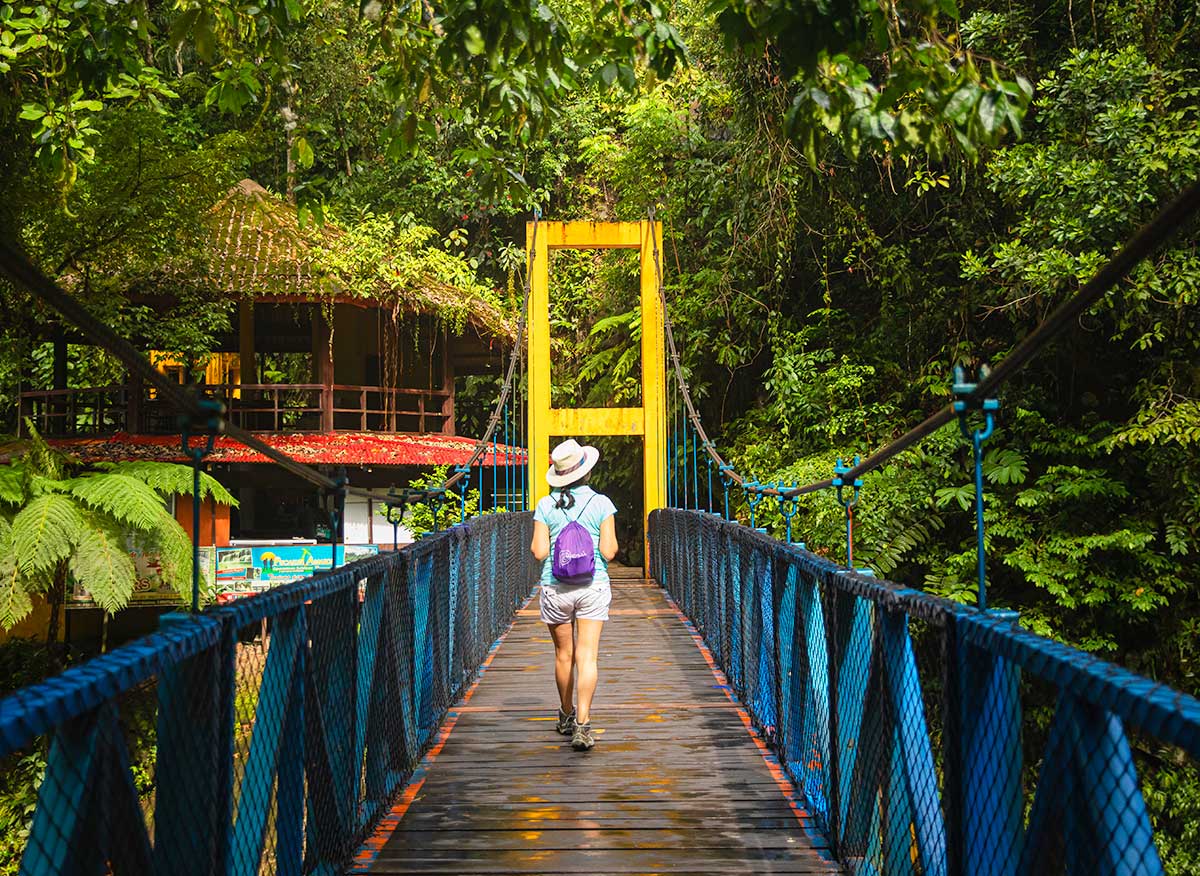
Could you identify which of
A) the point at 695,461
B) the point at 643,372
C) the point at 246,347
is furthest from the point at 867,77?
the point at 246,347

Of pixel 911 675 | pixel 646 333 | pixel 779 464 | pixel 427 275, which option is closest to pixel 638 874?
pixel 911 675

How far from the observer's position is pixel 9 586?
791 cm

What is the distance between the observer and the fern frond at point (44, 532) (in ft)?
25.5

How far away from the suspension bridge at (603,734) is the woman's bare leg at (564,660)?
0.62 feet

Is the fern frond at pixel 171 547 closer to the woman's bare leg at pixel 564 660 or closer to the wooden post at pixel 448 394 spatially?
the woman's bare leg at pixel 564 660

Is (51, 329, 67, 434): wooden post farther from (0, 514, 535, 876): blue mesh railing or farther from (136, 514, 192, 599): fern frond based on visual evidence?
(0, 514, 535, 876): blue mesh railing

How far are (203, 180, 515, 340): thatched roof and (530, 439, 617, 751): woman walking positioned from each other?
9.83 meters

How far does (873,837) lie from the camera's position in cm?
279

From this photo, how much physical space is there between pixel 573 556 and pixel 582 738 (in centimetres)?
67

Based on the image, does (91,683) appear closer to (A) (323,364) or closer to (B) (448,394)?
(A) (323,364)

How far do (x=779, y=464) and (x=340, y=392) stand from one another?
8.33m

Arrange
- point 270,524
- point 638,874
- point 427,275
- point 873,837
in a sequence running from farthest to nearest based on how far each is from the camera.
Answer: point 270,524 → point 427,275 → point 638,874 → point 873,837

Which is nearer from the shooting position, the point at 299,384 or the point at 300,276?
the point at 300,276

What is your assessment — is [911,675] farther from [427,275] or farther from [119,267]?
[427,275]
